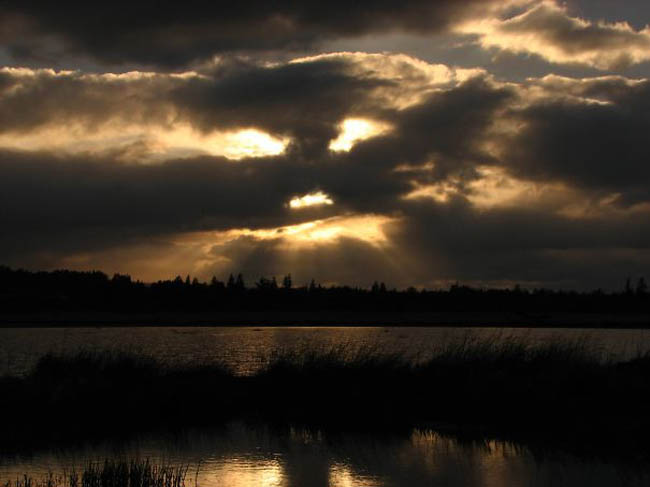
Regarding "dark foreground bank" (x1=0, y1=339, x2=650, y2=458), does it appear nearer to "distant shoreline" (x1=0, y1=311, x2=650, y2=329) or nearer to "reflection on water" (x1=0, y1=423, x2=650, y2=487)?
"reflection on water" (x1=0, y1=423, x2=650, y2=487)

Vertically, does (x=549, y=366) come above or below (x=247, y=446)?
above

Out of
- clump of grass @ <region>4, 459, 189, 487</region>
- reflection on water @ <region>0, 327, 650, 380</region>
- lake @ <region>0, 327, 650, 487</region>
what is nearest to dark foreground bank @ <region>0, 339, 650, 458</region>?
lake @ <region>0, 327, 650, 487</region>

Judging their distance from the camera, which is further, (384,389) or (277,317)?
(277,317)

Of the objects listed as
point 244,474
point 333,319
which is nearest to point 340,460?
point 244,474

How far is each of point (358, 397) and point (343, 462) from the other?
608 centimetres

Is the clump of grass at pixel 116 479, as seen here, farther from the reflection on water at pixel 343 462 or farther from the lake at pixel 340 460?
the reflection on water at pixel 343 462

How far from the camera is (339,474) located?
14391mm

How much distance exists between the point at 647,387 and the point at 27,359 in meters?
30.8

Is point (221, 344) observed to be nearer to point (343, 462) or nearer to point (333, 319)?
point (343, 462)

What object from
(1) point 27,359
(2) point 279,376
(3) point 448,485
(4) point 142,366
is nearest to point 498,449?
(3) point 448,485

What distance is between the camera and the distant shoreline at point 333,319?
385 ft

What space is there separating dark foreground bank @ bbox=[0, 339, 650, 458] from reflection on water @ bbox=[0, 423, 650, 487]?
1.27 metres

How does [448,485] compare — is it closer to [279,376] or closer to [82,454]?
[82,454]

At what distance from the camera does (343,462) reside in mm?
15500
